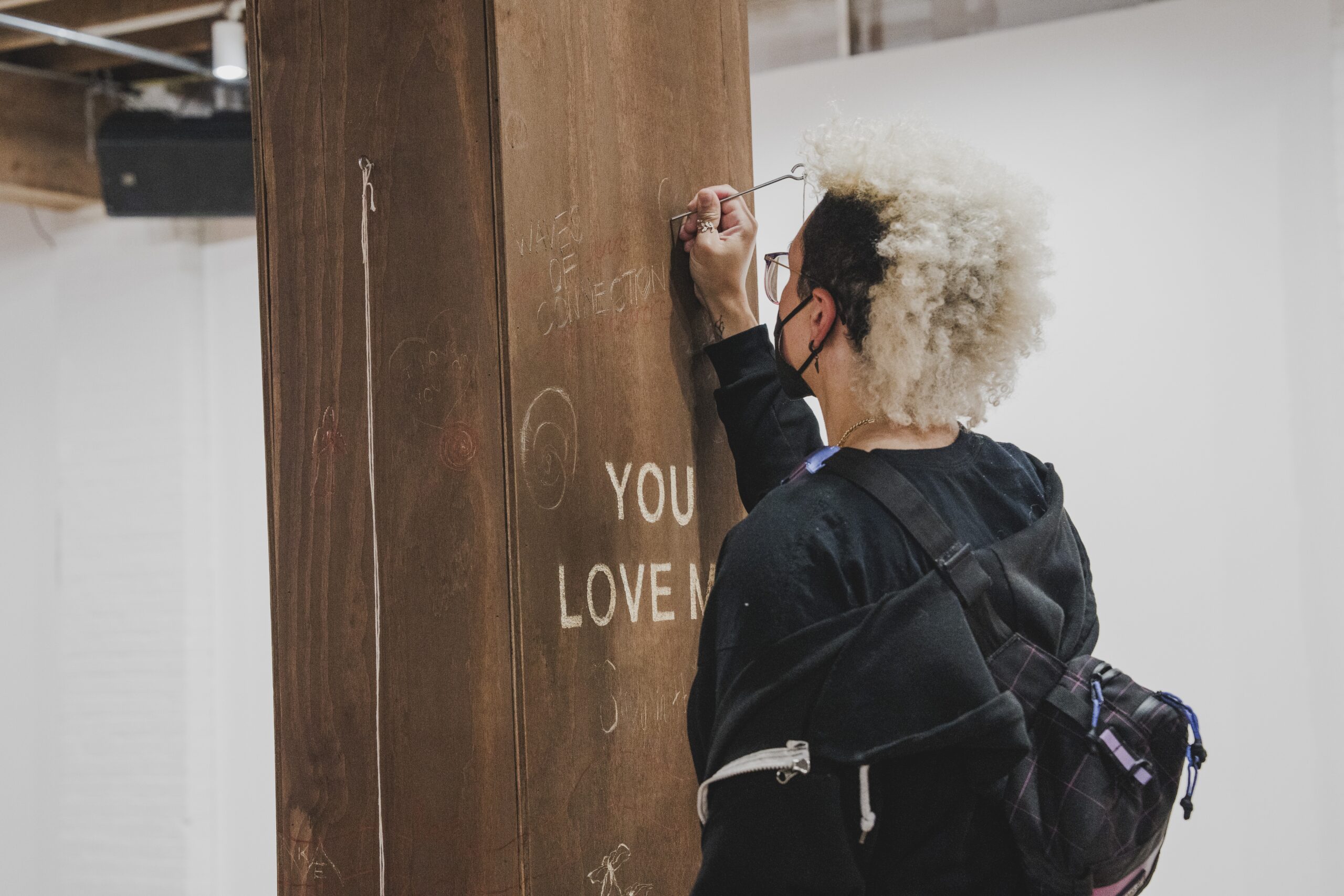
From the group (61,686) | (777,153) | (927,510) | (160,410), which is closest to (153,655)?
(61,686)

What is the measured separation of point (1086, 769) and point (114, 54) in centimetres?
446

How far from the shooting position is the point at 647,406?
1.67m

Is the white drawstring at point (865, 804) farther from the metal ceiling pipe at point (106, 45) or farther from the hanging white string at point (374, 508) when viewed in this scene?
the metal ceiling pipe at point (106, 45)

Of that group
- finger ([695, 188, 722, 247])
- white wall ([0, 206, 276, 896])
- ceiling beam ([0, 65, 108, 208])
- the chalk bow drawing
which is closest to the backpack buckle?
the chalk bow drawing

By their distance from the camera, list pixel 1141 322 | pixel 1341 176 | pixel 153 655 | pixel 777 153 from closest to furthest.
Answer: pixel 1341 176 < pixel 1141 322 < pixel 777 153 < pixel 153 655

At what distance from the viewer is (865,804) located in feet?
3.66

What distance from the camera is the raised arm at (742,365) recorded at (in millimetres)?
1718

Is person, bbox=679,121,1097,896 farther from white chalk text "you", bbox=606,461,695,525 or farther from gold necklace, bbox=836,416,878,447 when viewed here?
white chalk text "you", bbox=606,461,695,525

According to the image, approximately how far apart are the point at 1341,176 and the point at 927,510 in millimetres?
2587

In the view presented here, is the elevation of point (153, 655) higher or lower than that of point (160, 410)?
lower

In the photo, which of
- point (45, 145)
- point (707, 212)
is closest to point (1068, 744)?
point (707, 212)

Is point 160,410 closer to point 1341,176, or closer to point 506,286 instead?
point 506,286

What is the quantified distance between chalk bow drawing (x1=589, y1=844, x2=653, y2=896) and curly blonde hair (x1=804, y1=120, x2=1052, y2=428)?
69cm

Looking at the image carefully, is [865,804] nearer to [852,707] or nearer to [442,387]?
[852,707]
